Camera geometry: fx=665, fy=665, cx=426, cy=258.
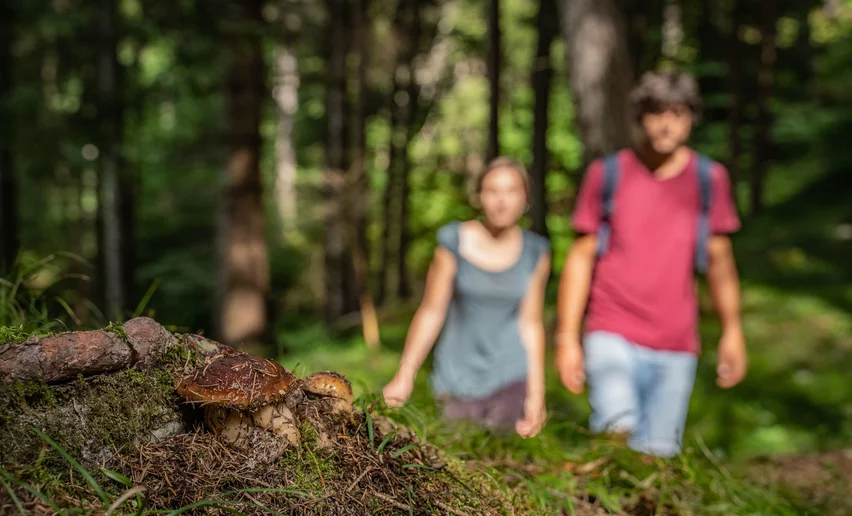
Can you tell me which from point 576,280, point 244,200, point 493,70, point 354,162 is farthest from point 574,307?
point 354,162

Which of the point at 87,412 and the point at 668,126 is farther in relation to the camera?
the point at 668,126

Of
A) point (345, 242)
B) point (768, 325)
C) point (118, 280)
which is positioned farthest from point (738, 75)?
point (118, 280)

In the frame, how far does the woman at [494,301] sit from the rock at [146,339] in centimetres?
180

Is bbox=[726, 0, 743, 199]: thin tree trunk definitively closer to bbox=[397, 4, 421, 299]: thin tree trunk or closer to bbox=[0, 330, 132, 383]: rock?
bbox=[397, 4, 421, 299]: thin tree trunk

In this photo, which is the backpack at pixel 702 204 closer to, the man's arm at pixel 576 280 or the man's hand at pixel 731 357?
the man's arm at pixel 576 280

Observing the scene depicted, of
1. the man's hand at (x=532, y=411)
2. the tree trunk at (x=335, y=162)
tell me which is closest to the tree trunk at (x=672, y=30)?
the tree trunk at (x=335, y=162)

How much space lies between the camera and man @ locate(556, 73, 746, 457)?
3416 millimetres

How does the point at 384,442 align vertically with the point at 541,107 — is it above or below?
below

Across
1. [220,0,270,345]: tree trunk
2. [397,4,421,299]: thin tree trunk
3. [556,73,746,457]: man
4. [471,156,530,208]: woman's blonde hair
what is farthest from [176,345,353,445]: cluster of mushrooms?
[397,4,421,299]: thin tree trunk

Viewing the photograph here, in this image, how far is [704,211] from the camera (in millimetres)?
3447

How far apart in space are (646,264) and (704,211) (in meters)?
0.41

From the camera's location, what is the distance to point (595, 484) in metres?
2.21

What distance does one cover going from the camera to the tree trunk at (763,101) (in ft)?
59.5

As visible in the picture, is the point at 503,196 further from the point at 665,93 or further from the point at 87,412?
the point at 87,412
